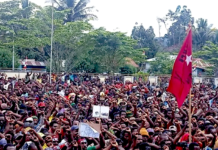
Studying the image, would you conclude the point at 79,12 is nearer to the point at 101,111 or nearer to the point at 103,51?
the point at 103,51

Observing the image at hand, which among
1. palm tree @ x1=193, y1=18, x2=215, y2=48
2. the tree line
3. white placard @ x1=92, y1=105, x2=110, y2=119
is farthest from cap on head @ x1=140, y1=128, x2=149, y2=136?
palm tree @ x1=193, y1=18, x2=215, y2=48

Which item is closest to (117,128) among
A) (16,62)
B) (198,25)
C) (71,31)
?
(71,31)

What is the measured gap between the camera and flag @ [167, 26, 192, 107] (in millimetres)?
5289

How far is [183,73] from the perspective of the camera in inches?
210

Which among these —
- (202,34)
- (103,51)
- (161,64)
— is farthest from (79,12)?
(202,34)

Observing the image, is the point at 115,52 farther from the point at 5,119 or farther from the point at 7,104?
the point at 5,119

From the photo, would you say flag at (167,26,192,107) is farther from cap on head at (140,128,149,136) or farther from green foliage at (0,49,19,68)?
green foliage at (0,49,19,68)

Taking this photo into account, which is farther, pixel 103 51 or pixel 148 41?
pixel 148 41

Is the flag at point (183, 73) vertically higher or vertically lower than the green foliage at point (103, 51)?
lower

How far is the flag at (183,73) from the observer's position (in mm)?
5289

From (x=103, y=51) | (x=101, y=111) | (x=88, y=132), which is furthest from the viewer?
(x=103, y=51)

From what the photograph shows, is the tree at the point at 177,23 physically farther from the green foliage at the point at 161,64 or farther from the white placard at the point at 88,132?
the white placard at the point at 88,132

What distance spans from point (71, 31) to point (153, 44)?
18.9 meters

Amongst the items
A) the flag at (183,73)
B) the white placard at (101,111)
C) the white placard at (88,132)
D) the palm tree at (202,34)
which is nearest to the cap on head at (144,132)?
the white placard at (101,111)
